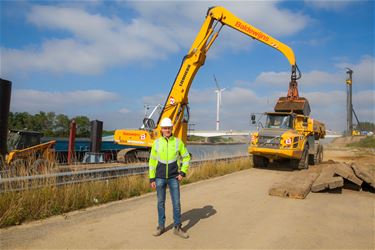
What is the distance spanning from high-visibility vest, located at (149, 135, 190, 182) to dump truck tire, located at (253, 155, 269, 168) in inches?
464

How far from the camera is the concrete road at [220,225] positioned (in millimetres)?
5344

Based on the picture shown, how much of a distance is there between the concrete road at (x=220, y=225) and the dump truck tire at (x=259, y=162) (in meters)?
7.68

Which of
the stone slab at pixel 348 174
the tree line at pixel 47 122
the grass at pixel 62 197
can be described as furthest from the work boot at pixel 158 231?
the tree line at pixel 47 122

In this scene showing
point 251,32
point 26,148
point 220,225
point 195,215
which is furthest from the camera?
point 251,32

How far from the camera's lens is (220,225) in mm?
6355

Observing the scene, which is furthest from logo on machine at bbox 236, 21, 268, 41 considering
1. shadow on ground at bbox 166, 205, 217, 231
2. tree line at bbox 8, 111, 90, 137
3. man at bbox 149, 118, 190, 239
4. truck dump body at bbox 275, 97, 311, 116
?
tree line at bbox 8, 111, 90, 137

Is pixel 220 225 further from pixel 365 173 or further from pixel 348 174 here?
pixel 365 173

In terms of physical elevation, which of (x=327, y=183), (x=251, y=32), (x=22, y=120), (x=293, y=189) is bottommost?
(x=293, y=189)

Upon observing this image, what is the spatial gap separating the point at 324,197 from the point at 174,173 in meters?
5.53

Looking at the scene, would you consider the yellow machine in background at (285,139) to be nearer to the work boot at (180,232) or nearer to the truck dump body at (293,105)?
the truck dump body at (293,105)

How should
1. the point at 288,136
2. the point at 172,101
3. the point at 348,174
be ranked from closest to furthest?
the point at 348,174 → the point at 288,136 → the point at 172,101

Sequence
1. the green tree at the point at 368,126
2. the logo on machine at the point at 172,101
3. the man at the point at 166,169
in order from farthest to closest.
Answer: the green tree at the point at 368,126
the logo on machine at the point at 172,101
the man at the point at 166,169

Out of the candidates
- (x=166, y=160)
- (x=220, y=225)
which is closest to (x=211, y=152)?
(x=220, y=225)

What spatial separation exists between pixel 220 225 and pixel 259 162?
1127 cm
